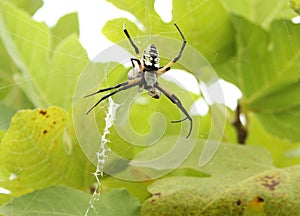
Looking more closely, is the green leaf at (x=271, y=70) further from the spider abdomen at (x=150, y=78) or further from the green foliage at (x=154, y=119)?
the spider abdomen at (x=150, y=78)

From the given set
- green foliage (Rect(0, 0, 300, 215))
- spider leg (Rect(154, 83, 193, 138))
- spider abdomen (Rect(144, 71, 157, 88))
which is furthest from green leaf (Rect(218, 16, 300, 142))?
spider abdomen (Rect(144, 71, 157, 88))

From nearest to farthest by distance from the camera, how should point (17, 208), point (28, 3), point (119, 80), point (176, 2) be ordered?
1. point (17, 208)
2. point (119, 80)
3. point (176, 2)
4. point (28, 3)

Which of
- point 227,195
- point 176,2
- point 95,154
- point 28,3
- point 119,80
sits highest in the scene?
point 28,3

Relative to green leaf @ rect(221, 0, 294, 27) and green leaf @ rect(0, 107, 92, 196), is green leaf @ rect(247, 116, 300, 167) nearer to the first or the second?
green leaf @ rect(221, 0, 294, 27)

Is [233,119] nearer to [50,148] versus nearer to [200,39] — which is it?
[200,39]

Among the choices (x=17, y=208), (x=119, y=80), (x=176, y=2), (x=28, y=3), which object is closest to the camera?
(x=17, y=208)

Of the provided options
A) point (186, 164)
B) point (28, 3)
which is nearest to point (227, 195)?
point (186, 164)

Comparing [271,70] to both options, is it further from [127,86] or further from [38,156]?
[38,156]

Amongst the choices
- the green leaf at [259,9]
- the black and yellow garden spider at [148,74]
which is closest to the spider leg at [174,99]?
the black and yellow garden spider at [148,74]
